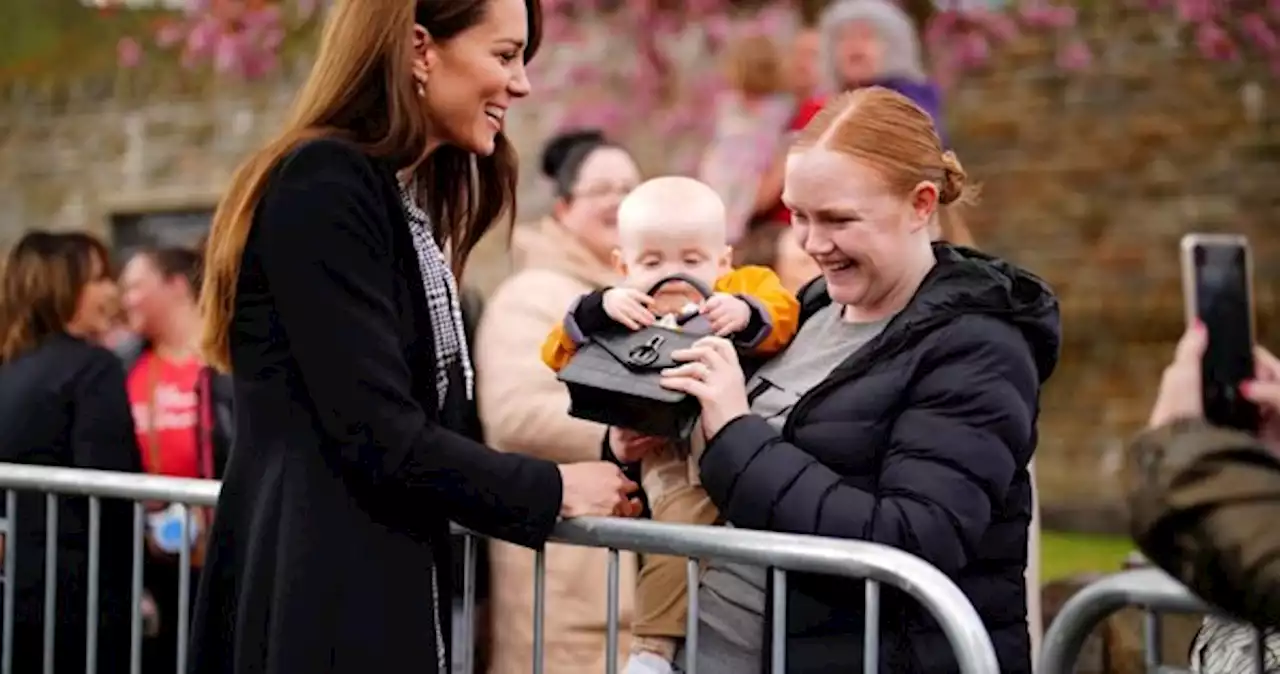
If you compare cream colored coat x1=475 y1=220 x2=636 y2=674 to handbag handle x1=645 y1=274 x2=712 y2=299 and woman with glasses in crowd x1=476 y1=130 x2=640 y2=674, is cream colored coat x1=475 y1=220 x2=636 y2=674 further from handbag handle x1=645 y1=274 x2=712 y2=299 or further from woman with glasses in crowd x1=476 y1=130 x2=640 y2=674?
handbag handle x1=645 y1=274 x2=712 y2=299

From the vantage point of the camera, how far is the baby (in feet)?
9.90

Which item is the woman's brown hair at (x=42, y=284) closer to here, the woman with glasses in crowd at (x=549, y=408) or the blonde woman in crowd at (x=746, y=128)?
the woman with glasses in crowd at (x=549, y=408)

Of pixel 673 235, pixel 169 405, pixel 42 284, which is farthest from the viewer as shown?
pixel 169 405

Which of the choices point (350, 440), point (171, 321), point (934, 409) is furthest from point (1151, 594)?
point (171, 321)

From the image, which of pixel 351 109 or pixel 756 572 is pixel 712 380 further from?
pixel 351 109

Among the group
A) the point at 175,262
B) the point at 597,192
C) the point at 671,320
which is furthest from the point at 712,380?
the point at 175,262

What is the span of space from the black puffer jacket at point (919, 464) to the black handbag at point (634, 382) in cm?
11

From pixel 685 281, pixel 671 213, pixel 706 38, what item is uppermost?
pixel 706 38

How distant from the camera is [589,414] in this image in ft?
9.68

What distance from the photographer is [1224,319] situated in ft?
8.01

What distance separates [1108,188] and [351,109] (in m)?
7.36

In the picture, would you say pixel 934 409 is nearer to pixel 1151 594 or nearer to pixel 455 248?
pixel 1151 594

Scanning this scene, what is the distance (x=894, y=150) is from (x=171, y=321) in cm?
355

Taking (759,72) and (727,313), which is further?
(759,72)
